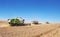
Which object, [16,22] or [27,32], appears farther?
[16,22]

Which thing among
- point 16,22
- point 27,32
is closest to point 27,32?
point 27,32

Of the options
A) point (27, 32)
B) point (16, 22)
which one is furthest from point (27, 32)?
point (16, 22)

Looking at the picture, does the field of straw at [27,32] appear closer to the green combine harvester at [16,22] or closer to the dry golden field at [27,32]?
the dry golden field at [27,32]

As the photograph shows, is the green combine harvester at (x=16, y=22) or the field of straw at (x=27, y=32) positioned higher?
the green combine harvester at (x=16, y=22)

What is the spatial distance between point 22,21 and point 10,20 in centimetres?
295

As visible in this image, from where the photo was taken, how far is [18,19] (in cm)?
3812

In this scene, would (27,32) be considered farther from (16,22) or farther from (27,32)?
(16,22)

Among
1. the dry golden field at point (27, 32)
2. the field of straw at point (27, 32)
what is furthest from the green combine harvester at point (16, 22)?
the dry golden field at point (27, 32)

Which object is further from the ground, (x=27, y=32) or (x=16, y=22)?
(x=16, y=22)

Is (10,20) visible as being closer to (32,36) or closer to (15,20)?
(15,20)

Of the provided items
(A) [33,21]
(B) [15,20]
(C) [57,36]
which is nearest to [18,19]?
(B) [15,20]

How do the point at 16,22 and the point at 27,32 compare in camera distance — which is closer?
the point at 27,32

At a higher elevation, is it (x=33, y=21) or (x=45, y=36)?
(x=33, y=21)

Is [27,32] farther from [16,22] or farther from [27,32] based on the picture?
[16,22]
